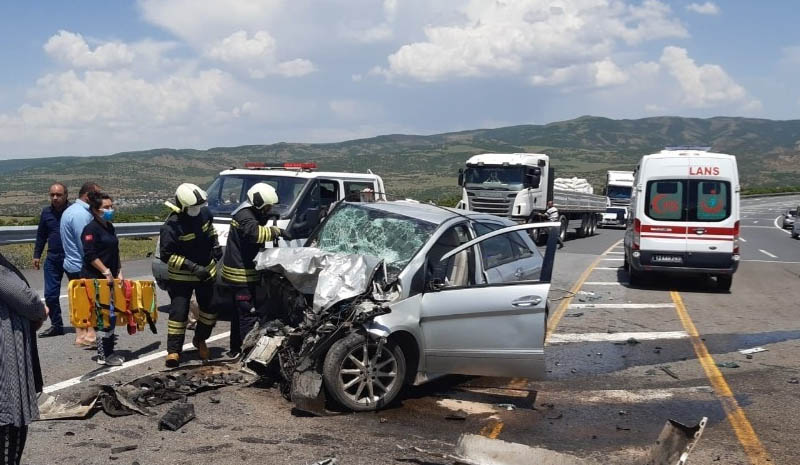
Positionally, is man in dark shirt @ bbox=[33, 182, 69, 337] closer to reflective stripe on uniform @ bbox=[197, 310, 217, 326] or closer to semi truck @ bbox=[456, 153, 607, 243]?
reflective stripe on uniform @ bbox=[197, 310, 217, 326]

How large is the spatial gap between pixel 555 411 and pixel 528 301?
0.97 meters

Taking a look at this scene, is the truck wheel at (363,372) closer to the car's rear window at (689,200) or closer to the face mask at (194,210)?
the face mask at (194,210)

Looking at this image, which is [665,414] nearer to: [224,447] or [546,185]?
[224,447]

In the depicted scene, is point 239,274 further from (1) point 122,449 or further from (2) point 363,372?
(1) point 122,449

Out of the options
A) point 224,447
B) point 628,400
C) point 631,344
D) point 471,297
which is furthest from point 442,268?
point 631,344

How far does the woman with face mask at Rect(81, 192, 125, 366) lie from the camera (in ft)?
24.4

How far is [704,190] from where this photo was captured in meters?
14.0

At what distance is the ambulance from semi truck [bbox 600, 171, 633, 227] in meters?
26.1

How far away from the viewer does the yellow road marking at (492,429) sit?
18.2 feet

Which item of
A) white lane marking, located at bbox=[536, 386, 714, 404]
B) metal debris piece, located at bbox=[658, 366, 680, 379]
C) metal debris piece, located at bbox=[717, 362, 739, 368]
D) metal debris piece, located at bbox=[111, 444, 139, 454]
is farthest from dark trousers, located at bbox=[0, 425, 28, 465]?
metal debris piece, located at bbox=[717, 362, 739, 368]

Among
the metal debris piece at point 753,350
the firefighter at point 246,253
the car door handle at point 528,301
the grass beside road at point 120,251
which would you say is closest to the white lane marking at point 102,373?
the firefighter at point 246,253

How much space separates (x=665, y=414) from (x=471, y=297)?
6.27 feet

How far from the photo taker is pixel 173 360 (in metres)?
7.21

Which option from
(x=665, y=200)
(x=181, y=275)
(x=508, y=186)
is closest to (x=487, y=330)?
(x=181, y=275)
